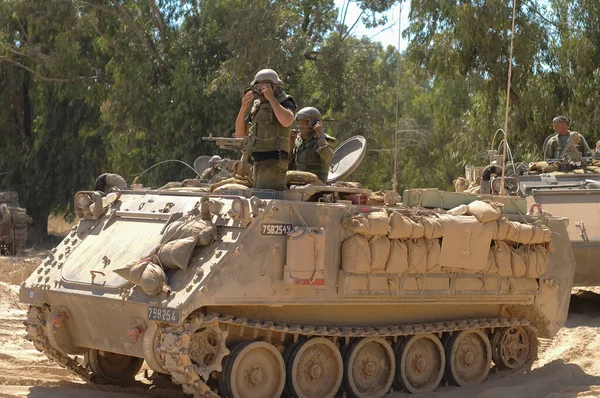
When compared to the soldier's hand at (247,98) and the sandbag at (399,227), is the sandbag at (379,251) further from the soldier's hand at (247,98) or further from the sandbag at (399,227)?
the soldier's hand at (247,98)

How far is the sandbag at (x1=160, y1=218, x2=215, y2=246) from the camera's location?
818cm

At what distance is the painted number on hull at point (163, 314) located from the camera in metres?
7.64

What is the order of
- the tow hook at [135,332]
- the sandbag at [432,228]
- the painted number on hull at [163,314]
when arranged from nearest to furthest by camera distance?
the painted number on hull at [163,314]
the tow hook at [135,332]
the sandbag at [432,228]

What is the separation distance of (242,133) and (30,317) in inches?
108

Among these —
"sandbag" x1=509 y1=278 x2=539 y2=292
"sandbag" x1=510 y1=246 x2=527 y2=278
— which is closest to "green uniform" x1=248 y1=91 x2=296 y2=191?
"sandbag" x1=510 y1=246 x2=527 y2=278

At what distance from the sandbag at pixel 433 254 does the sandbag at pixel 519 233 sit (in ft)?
3.41

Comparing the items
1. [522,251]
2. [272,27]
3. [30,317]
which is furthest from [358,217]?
[272,27]

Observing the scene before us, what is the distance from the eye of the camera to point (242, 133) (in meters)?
9.98

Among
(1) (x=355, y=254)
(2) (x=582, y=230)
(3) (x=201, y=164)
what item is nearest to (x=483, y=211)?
(1) (x=355, y=254)

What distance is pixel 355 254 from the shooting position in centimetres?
881

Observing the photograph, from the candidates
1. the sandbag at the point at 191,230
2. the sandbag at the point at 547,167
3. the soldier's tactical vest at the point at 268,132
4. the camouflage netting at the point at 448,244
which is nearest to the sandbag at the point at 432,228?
the camouflage netting at the point at 448,244

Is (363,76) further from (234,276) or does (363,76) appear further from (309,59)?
(234,276)

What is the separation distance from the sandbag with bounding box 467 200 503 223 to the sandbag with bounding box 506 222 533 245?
0.78ft

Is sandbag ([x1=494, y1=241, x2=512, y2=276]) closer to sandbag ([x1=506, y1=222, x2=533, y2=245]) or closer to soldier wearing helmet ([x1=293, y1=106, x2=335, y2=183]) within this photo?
sandbag ([x1=506, y1=222, x2=533, y2=245])
